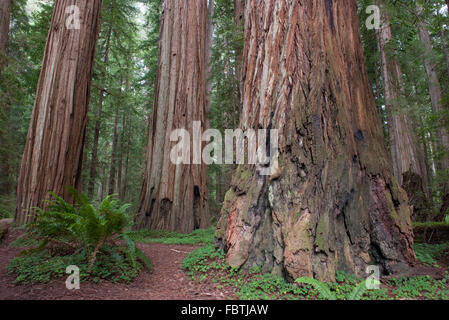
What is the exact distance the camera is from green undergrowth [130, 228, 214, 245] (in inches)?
214

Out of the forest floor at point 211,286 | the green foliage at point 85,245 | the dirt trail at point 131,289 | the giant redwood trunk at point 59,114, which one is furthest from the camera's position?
the giant redwood trunk at point 59,114

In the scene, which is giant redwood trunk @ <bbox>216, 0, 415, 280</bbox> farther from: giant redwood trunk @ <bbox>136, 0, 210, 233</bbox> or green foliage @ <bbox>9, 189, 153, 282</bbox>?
giant redwood trunk @ <bbox>136, 0, 210, 233</bbox>

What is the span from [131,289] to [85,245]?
0.84 meters

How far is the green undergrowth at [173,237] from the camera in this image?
5.43 m

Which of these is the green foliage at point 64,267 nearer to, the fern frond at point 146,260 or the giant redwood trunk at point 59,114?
the fern frond at point 146,260

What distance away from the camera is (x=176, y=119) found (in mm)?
7211

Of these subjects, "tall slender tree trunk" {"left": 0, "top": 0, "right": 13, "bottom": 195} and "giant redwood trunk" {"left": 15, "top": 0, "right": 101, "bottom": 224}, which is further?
"tall slender tree trunk" {"left": 0, "top": 0, "right": 13, "bottom": 195}

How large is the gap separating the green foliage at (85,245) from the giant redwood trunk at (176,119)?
3.23 m

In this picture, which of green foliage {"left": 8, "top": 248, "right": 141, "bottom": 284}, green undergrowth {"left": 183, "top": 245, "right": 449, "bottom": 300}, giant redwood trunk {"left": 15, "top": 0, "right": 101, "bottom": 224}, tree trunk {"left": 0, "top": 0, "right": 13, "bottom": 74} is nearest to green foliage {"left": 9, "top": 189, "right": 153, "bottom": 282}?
green foliage {"left": 8, "top": 248, "right": 141, "bottom": 284}

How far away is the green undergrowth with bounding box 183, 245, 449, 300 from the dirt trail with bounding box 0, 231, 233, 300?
6.9 inches

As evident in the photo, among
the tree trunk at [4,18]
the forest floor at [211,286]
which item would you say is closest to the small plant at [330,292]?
the forest floor at [211,286]

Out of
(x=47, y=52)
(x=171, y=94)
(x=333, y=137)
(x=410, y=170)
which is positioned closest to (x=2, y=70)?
(x=47, y=52)

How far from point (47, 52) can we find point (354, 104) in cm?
605
